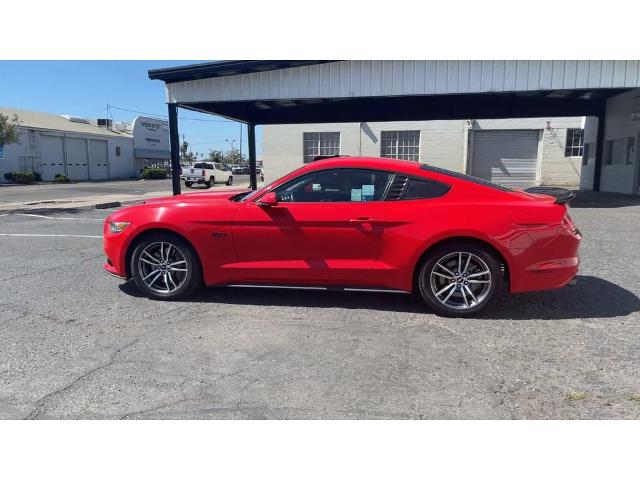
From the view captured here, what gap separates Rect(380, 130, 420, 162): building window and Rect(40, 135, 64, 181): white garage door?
33606 millimetres

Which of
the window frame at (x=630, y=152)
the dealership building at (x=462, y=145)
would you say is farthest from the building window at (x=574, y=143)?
the window frame at (x=630, y=152)

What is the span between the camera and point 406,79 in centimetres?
1466

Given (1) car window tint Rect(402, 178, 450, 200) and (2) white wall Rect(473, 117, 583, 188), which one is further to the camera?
(2) white wall Rect(473, 117, 583, 188)

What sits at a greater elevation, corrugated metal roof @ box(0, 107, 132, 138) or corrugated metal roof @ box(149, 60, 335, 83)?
corrugated metal roof @ box(0, 107, 132, 138)

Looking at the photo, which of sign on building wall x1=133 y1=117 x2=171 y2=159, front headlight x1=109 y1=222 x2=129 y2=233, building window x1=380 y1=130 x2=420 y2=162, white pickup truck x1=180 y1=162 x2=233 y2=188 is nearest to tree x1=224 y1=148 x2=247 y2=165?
sign on building wall x1=133 y1=117 x2=171 y2=159

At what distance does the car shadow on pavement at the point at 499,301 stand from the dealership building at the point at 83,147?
Answer: 39.5m

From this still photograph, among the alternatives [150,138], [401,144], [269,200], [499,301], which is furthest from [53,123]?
[499,301]

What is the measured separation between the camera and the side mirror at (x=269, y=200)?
454cm

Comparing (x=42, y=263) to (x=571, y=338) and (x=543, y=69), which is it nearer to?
(x=571, y=338)

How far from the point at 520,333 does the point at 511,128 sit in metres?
24.9

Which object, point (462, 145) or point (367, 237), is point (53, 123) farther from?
point (367, 237)

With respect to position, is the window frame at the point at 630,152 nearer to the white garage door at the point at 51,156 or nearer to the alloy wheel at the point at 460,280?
the alloy wheel at the point at 460,280

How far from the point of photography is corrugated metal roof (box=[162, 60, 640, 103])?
14.0 meters

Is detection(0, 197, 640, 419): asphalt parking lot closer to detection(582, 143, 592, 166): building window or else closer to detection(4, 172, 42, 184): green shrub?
detection(582, 143, 592, 166): building window
